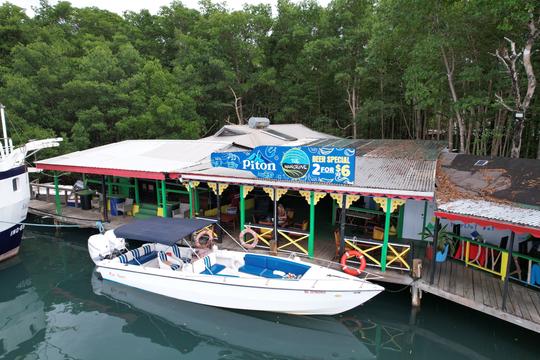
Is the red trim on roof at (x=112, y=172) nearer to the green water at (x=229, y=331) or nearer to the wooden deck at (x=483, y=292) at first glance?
the green water at (x=229, y=331)

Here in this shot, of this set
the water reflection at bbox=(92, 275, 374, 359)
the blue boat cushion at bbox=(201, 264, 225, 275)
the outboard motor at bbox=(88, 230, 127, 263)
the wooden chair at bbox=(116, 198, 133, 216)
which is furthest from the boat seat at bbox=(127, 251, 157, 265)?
the wooden chair at bbox=(116, 198, 133, 216)

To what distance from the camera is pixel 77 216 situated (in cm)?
1490

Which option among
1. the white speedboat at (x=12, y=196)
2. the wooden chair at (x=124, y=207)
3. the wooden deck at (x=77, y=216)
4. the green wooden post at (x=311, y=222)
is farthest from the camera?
the wooden chair at (x=124, y=207)

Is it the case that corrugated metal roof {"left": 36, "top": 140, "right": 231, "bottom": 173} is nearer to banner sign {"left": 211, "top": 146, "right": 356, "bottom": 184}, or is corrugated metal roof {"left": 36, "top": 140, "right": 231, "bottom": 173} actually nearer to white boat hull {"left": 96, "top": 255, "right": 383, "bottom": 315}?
banner sign {"left": 211, "top": 146, "right": 356, "bottom": 184}

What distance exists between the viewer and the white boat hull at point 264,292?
8242 mm

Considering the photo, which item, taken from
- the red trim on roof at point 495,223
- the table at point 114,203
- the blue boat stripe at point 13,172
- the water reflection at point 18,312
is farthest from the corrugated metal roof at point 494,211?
the blue boat stripe at point 13,172

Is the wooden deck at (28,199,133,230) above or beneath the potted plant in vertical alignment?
beneath

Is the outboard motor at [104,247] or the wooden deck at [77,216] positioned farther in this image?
the wooden deck at [77,216]

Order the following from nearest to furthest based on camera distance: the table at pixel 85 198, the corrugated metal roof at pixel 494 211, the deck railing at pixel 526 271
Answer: the corrugated metal roof at pixel 494 211 → the deck railing at pixel 526 271 → the table at pixel 85 198

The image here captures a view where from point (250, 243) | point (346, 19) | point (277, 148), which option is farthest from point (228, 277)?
point (346, 19)

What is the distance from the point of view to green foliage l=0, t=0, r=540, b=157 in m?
14.6

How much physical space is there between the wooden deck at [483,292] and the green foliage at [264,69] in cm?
698

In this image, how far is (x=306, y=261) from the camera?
9969 mm

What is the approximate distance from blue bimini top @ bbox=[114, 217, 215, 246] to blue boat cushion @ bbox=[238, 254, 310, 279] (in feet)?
5.46
